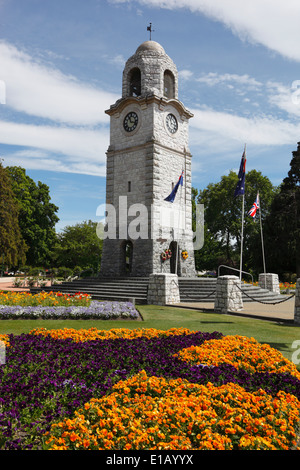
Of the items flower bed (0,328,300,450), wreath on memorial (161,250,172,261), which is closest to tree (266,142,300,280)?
wreath on memorial (161,250,172,261)

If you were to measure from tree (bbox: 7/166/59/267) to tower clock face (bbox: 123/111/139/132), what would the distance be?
21.9 metres

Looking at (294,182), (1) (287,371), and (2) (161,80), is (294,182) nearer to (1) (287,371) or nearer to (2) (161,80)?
(2) (161,80)

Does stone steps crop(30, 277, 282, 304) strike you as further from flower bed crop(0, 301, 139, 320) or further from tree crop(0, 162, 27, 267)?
tree crop(0, 162, 27, 267)

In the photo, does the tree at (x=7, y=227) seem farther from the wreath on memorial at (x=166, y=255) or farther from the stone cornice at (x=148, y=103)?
the wreath on memorial at (x=166, y=255)

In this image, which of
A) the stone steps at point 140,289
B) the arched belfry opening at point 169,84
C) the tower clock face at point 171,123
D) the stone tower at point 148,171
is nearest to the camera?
the stone steps at point 140,289

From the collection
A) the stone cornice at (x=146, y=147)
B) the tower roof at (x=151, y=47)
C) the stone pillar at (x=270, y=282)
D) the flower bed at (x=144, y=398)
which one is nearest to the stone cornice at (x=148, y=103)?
the stone cornice at (x=146, y=147)

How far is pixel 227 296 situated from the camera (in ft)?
47.7

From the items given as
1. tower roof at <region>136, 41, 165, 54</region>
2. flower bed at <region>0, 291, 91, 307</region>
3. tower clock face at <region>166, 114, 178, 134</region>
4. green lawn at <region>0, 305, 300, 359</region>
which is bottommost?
green lawn at <region>0, 305, 300, 359</region>

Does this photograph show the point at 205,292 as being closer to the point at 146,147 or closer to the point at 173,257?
the point at 173,257

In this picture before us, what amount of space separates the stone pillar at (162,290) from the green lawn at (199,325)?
3.25m

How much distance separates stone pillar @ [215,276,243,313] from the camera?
1454cm

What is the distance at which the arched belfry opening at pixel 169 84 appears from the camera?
27214 mm

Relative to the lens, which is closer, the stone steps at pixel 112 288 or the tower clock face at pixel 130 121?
the stone steps at pixel 112 288

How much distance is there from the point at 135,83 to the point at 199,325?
886 inches
